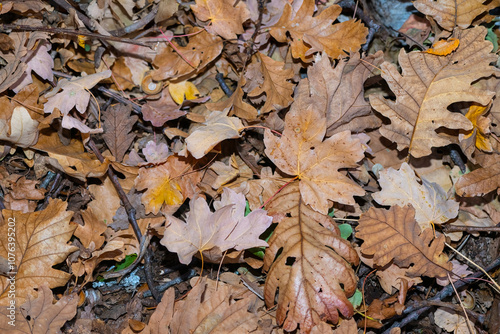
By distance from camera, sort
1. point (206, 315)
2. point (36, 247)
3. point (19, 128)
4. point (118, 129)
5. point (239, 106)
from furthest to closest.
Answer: point (118, 129)
point (239, 106)
point (19, 128)
point (36, 247)
point (206, 315)

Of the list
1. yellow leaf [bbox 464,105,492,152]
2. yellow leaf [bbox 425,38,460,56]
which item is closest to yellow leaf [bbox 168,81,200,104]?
yellow leaf [bbox 425,38,460,56]

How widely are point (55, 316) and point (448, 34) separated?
2542 mm

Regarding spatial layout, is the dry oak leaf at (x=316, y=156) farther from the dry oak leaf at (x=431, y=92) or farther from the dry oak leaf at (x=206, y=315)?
the dry oak leaf at (x=206, y=315)

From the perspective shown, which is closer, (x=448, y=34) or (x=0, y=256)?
(x=0, y=256)

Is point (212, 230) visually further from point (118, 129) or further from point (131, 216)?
point (118, 129)

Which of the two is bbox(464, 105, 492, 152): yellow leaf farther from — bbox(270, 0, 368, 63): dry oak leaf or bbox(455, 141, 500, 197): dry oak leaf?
bbox(270, 0, 368, 63): dry oak leaf

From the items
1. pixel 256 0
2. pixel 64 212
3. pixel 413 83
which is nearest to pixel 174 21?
pixel 256 0

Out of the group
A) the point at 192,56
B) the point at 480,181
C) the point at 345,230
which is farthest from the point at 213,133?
the point at 480,181

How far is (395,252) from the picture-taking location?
188 cm

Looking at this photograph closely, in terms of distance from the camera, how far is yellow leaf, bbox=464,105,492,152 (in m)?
1.98

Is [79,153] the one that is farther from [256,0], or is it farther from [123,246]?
[256,0]

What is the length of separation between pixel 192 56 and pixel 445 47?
1402 millimetres

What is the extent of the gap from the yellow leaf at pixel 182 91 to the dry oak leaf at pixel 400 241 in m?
1.21

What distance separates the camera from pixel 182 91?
227 centimetres
